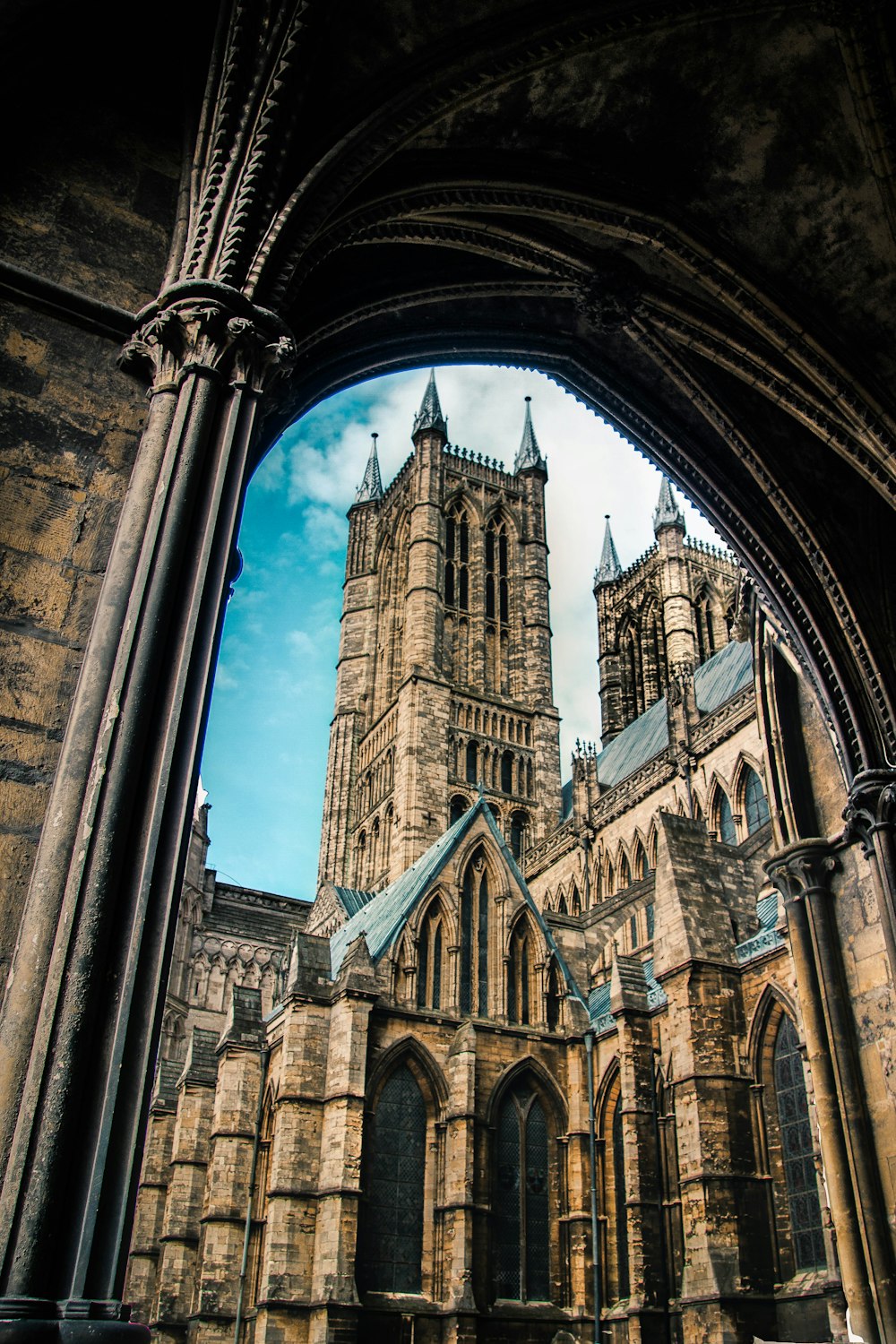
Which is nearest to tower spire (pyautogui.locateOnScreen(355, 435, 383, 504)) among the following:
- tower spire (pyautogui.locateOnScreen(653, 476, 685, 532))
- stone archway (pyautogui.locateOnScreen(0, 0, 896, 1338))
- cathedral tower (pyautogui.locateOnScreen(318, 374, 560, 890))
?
cathedral tower (pyautogui.locateOnScreen(318, 374, 560, 890))

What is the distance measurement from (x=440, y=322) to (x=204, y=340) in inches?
181

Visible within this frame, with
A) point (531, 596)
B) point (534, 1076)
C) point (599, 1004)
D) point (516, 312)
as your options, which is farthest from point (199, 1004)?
point (516, 312)

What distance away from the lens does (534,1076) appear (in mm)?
20031

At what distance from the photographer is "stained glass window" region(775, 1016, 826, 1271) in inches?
604

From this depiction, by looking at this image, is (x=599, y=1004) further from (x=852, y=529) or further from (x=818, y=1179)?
(x=852, y=529)

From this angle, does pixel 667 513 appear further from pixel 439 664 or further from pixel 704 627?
pixel 439 664

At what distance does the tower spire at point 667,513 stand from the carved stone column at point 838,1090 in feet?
131

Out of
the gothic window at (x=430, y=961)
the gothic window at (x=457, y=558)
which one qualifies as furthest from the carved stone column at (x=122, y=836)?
the gothic window at (x=457, y=558)

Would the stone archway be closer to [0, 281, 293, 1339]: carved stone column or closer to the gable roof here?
[0, 281, 293, 1339]: carved stone column

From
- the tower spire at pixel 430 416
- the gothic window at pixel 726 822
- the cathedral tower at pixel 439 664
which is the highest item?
the tower spire at pixel 430 416

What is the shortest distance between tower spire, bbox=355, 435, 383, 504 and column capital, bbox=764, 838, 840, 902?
1838 inches

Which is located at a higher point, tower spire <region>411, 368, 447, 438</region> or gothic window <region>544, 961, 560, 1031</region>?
tower spire <region>411, 368, 447, 438</region>

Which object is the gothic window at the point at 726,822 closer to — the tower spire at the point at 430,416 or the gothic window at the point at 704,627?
the gothic window at the point at 704,627

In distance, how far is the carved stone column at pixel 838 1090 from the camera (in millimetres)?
8344
